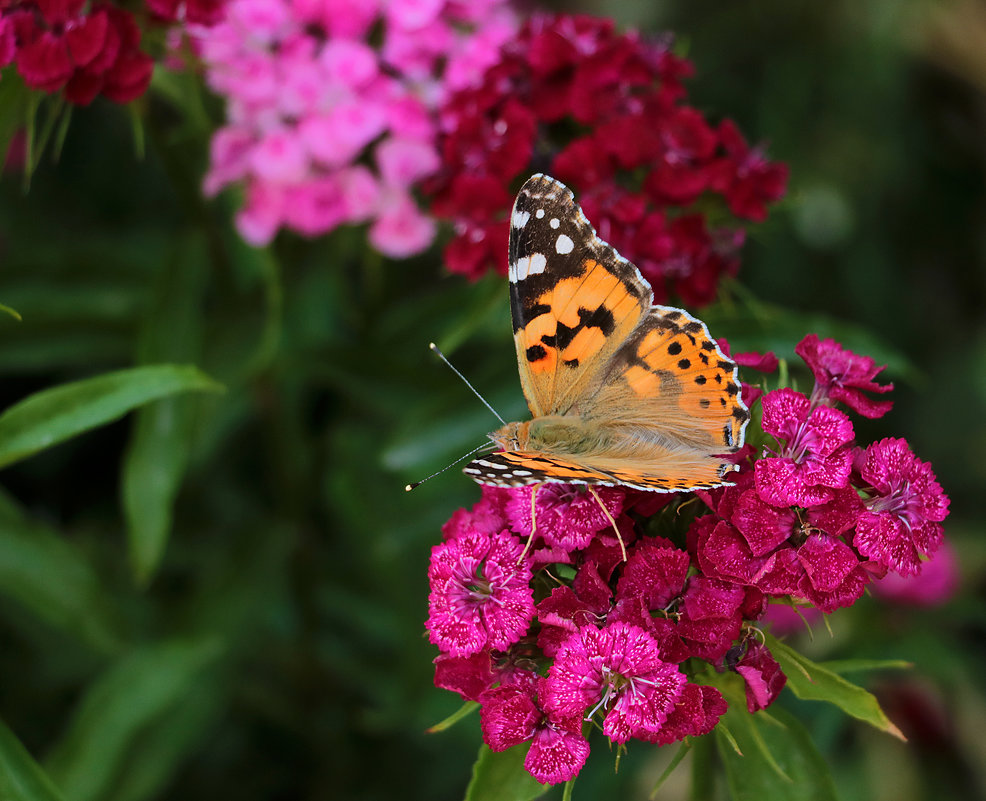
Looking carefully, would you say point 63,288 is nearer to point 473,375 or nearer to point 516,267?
point 473,375

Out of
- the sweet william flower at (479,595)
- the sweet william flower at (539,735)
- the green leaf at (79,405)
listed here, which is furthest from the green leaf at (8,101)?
the sweet william flower at (539,735)

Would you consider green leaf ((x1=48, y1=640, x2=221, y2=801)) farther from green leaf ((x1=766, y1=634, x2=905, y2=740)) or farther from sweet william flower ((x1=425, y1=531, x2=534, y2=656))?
green leaf ((x1=766, y1=634, x2=905, y2=740))

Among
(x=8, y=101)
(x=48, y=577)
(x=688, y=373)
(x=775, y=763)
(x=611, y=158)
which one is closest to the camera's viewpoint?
(x=775, y=763)

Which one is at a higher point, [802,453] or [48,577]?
[802,453]

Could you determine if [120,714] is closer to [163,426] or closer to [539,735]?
[163,426]

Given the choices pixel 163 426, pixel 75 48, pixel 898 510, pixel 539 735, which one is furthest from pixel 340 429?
pixel 898 510

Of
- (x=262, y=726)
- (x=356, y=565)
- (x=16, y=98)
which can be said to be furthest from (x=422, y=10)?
(x=262, y=726)
